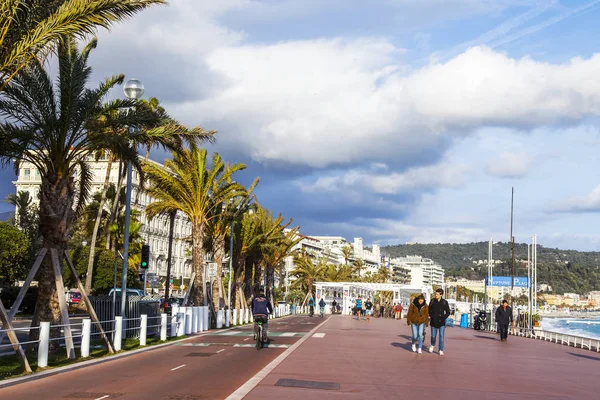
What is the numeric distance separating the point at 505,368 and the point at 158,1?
1133 centimetres

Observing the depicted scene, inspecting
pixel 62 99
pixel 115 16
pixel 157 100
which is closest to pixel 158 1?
pixel 115 16

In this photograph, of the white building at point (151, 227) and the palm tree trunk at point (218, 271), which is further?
the white building at point (151, 227)

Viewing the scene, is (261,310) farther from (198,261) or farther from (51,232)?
(198,261)

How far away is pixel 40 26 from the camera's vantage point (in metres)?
13.5

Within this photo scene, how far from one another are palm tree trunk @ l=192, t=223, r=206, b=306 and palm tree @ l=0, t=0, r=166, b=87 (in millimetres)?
20017

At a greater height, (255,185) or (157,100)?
(157,100)

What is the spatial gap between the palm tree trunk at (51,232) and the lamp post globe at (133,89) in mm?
3975

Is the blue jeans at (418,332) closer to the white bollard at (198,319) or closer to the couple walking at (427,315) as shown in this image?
the couple walking at (427,315)

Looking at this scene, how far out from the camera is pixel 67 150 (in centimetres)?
1753

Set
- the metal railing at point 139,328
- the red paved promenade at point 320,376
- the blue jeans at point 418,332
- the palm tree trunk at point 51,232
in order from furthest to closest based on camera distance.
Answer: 1. the blue jeans at point 418,332
2. the palm tree trunk at point 51,232
3. the metal railing at point 139,328
4. the red paved promenade at point 320,376

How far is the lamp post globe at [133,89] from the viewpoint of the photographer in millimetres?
20438

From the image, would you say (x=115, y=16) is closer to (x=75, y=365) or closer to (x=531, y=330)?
(x=75, y=365)

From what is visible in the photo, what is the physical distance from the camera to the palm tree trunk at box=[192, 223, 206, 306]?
33562 mm

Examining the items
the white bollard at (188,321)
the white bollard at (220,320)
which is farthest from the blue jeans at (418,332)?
the white bollard at (220,320)
